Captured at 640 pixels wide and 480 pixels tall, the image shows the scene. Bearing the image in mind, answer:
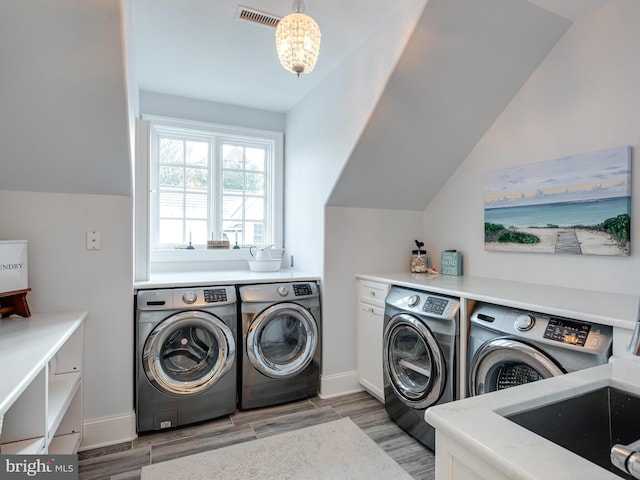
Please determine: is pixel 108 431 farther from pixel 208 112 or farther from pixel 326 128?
pixel 208 112

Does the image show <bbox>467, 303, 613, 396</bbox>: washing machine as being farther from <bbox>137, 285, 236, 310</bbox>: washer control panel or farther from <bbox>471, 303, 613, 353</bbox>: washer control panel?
<bbox>137, 285, 236, 310</bbox>: washer control panel

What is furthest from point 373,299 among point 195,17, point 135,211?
point 195,17

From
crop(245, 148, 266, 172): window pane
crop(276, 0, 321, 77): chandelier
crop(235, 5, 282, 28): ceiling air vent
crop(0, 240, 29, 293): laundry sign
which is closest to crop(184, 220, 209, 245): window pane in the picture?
crop(245, 148, 266, 172): window pane

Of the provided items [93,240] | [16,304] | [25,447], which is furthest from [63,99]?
[25,447]

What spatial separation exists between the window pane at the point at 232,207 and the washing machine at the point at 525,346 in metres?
2.48

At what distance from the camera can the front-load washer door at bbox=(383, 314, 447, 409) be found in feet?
6.73

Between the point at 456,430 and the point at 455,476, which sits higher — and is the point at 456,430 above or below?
above

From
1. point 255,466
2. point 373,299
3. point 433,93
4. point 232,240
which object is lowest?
point 255,466

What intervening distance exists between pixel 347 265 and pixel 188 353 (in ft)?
4.44

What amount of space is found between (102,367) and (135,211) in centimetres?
104

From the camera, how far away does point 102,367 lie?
2.22 m

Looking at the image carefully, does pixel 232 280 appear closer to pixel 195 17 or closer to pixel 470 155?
pixel 195 17

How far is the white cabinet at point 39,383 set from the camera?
1.24 meters

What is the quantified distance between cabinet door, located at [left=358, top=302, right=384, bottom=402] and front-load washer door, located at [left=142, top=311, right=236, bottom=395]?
40.4 inches
